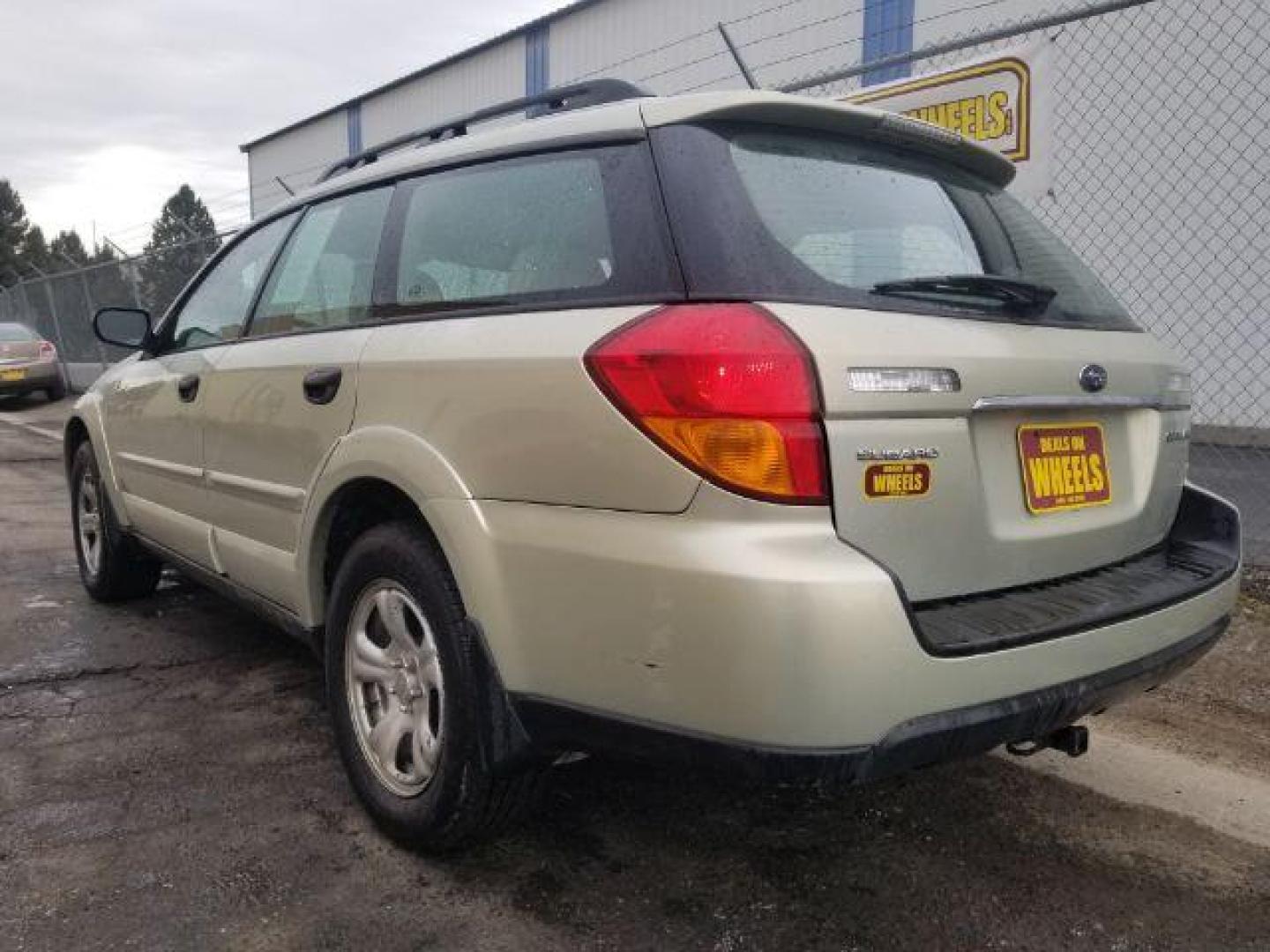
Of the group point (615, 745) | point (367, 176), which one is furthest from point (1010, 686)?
point (367, 176)

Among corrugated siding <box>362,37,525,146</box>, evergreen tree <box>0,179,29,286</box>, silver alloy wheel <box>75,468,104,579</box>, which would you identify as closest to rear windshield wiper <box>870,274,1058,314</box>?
silver alloy wheel <box>75,468,104,579</box>

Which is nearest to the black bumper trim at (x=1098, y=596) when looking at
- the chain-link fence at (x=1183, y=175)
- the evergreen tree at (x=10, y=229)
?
the chain-link fence at (x=1183, y=175)

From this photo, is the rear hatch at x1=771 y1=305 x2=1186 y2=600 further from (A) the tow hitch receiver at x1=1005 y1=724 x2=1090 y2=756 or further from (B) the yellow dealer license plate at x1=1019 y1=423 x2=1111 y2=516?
(A) the tow hitch receiver at x1=1005 y1=724 x2=1090 y2=756

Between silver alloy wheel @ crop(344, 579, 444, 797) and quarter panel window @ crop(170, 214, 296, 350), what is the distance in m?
1.39

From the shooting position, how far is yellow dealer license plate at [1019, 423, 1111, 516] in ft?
7.02

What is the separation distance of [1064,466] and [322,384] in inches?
72.0

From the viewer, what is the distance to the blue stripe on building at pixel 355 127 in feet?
74.8

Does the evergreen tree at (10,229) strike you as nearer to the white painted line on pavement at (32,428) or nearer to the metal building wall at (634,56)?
the metal building wall at (634,56)

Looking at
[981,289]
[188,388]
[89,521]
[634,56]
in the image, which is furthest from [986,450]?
[634,56]

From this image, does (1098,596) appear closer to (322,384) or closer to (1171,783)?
(1171,783)

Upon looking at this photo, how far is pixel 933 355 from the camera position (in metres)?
1.98

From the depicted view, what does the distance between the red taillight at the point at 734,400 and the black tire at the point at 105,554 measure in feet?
11.5

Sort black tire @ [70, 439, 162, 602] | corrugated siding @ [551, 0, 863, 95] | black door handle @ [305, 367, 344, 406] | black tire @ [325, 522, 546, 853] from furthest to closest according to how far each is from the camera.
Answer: corrugated siding @ [551, 0, 863, 95] < black tire @ [70, 439, 162, 602] < black door handle @ [305, 367, 344, 406] < black tire @ [325, 522, 546, 853]

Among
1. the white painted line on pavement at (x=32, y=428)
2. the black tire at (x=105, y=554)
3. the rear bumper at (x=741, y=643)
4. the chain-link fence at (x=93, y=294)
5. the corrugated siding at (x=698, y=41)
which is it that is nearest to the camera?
the rear bumper at (x=741, y=643)
